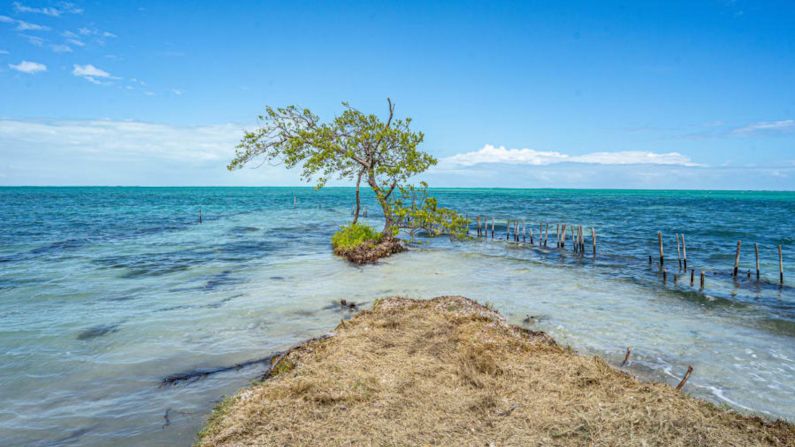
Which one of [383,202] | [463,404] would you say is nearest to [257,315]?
[463,404]

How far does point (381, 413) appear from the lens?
20.2 ft

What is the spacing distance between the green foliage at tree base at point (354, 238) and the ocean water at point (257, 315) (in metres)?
1.26

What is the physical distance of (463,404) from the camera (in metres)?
6.46

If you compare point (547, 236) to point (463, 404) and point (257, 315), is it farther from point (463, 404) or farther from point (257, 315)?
point (463, 404)

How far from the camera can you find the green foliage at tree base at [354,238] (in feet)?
79.9

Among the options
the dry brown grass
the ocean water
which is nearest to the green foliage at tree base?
the ocean water

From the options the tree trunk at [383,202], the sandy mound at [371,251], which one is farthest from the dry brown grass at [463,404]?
the tree trunk at [383,202]

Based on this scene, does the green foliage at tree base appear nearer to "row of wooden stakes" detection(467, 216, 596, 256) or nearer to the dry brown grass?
"row of wooden stakes" detection(467, 216, 596, 256)

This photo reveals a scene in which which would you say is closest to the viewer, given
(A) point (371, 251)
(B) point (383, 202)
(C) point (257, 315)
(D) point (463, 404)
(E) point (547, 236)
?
(D) point (463, 404)

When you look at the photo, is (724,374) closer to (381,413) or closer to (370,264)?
(381,413)

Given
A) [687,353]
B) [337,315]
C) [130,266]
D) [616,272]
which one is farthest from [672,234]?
[130,266]

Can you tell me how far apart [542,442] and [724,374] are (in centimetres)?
656

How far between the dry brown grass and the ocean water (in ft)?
5.19

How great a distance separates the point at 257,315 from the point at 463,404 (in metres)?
8.36
